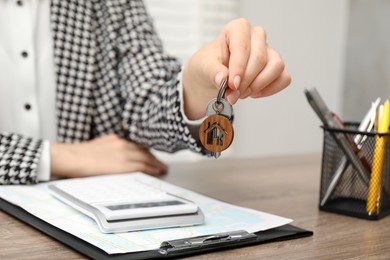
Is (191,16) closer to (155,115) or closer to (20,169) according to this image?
(155,115)

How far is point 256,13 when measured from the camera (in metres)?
2.16

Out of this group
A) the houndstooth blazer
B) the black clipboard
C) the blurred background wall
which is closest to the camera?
the black clipboard

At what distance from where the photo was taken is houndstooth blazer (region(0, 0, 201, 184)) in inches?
43.2

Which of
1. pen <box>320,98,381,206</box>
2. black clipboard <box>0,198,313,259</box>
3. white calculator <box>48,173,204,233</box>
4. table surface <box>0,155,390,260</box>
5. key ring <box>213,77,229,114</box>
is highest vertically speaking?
key ring <box>213,77,229,114</box>

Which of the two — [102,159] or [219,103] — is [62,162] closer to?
[102,159]

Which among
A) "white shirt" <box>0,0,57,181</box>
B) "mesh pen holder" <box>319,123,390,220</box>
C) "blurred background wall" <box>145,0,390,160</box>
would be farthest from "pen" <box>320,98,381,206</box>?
"blurred background wall" <box>145,0,390,160</box>

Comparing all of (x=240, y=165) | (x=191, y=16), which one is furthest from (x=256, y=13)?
(x=240, y=165)

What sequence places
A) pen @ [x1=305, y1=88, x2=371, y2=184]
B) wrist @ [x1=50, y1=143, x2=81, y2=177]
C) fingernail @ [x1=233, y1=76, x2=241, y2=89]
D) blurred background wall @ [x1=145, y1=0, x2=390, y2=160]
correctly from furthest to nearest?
blurred background wall @ [x1=145, y1=0, x2=390, y2=160], wrist @ [x1=50, y1=143, x2=81, y2=177], pen @ [x1=305, y1=88, x2=371, y2=184], fingernail @ [x1=233, y1=76, x2=241, y2=89]

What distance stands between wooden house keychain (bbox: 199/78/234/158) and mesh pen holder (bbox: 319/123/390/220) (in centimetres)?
19

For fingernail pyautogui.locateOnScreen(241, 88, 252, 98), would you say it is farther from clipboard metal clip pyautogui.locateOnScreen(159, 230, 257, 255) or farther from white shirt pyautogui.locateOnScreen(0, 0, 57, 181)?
white shirt pyautogui.locateOnScreen(0, 0, 57, 181)

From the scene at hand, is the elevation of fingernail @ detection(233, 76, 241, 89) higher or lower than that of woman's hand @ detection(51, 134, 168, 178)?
higher

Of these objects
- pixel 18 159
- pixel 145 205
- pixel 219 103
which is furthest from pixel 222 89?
pixel 18 159

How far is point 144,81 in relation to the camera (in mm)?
1095

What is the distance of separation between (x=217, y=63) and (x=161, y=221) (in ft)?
0.67
